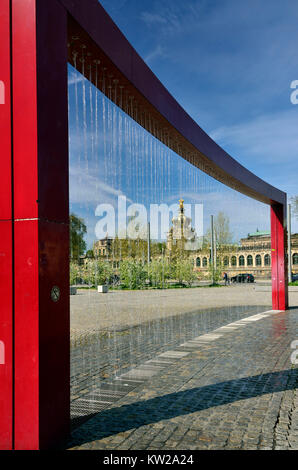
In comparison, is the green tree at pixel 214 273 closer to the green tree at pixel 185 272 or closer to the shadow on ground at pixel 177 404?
the green tree at pixel 185 272

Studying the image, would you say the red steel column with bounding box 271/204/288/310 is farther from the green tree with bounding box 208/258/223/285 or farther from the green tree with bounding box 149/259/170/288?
the green tree with bounding box 208/258/223/285

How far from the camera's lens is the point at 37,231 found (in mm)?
3422

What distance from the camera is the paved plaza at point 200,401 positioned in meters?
3.90

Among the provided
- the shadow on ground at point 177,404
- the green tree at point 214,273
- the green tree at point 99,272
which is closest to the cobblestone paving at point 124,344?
the shadow on ground at point 177,404

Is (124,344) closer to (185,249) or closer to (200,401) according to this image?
(200,401)

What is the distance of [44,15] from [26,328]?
2774 millimetres

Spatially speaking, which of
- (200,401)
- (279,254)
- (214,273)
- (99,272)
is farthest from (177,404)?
(214,273)

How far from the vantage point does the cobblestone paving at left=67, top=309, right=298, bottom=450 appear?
3.88 meters

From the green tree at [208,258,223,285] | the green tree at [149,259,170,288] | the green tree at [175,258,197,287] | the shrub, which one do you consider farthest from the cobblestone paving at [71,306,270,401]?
the green tree at [208,258,223,285]

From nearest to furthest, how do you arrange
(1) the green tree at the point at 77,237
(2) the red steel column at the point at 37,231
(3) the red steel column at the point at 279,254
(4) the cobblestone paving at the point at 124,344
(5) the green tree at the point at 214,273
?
(2) the red steel column at the point at 37,231 → (4) the cobblestone paving at the point at 124,344 → (3) the red steel column at the point at 279,254 → (5) the green tree at the point at 214,273 → (1) the green tree at the point at 77,237

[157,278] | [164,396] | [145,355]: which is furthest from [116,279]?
[164,396]

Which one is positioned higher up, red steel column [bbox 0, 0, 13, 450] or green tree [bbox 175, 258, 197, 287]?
red steel column [bbox 0, 0, 13, 450]

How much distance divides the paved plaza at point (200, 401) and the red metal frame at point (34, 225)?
667 millimetres

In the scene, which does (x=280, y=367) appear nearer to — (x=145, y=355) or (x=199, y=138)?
(x=145, y=355)
